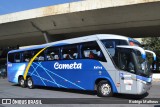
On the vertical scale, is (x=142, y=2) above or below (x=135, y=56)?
above

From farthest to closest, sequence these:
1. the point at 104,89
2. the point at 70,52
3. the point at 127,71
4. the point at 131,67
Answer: the point at 70,52, the point at 104,89, the point at 127,71, the point at 131,67

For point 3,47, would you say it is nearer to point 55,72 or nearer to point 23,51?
point 23,51

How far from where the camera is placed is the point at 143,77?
1234 centimetres

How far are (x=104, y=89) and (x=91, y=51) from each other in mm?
1940

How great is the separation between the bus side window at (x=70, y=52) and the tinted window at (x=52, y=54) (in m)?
0.56

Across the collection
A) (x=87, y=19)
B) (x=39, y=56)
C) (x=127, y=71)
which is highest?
(x=87, y=19)

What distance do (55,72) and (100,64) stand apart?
3.76 meters

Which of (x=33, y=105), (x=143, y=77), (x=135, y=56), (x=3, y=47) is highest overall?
(x=3, y=47)

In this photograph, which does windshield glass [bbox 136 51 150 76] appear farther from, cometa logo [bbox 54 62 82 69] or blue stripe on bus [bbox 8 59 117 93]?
cometa logo [bbox 54 62 82 69]

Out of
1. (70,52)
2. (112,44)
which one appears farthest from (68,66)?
(112,44)

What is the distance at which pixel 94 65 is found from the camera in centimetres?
1398

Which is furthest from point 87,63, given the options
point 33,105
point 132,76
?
point 33,105

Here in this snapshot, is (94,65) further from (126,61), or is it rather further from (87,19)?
(87,19)

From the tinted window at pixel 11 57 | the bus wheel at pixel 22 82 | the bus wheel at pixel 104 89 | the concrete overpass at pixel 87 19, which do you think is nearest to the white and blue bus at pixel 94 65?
the bus wheel at pixel 104 89
